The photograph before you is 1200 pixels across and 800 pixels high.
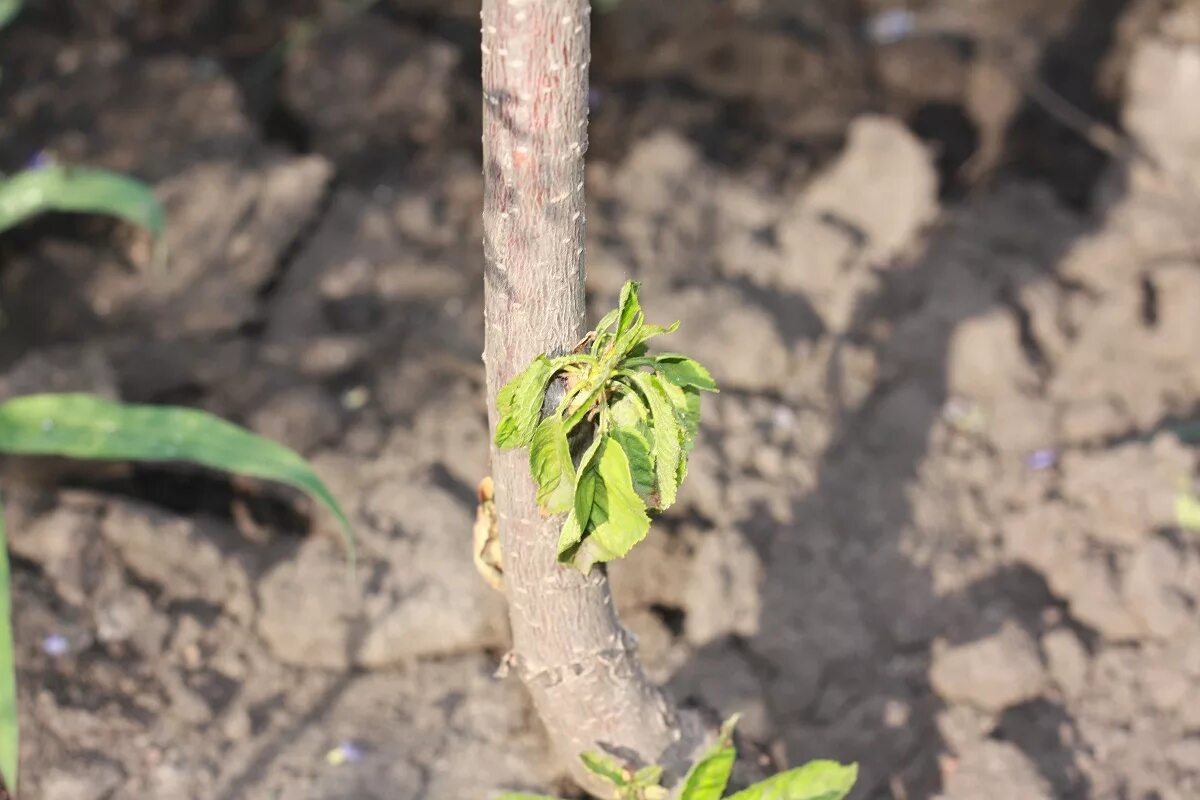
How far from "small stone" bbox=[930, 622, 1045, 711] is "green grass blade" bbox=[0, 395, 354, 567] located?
92 cm

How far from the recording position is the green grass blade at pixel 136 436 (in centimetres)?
173

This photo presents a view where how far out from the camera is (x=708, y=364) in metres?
2.24

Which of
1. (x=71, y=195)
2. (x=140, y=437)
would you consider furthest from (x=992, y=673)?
(x=71, y=195)

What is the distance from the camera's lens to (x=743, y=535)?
2.00 meters

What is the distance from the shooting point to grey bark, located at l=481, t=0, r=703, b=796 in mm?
1087

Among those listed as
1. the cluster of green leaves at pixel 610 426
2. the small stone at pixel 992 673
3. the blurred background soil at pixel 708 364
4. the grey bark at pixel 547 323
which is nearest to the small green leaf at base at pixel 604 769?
the grey bark at pixel 547 323

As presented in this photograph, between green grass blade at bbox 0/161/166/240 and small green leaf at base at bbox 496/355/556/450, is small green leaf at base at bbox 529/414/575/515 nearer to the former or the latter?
small green leaf at base at bbox 496/355/556/450

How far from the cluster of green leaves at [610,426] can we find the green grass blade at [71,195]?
1180 mm

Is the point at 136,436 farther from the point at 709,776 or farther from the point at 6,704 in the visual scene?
the point at 709,776

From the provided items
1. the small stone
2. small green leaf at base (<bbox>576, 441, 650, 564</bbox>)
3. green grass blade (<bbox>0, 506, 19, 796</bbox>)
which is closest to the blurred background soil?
the small stone

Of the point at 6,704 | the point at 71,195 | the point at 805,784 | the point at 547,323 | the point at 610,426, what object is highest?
the point at 71,195

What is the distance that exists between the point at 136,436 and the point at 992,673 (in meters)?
1.31

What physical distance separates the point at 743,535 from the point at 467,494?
0.47m

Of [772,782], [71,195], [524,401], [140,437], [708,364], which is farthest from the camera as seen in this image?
[708,364]
